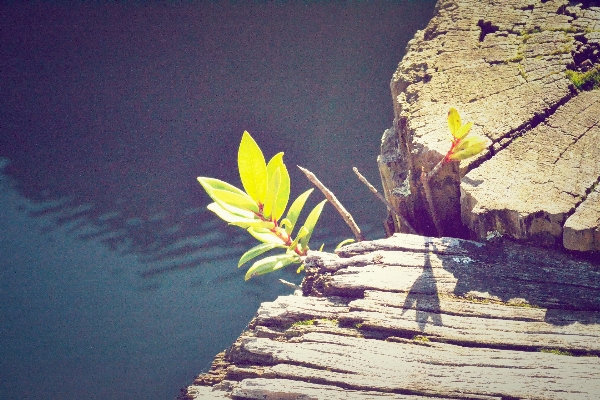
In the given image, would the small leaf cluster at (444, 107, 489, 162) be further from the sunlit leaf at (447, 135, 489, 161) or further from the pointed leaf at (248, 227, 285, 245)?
the pointed leaf at (248, 227, 285, 245)

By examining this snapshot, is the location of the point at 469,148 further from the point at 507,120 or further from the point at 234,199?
the point at 234,199

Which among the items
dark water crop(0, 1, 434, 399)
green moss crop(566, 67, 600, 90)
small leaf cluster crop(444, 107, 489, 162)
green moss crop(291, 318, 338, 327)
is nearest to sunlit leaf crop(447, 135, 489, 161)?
small leaf cluster crop(444, 107, 489, 162)

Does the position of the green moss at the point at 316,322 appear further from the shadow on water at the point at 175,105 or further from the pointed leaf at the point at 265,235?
the shadow on water at the point at 175,105

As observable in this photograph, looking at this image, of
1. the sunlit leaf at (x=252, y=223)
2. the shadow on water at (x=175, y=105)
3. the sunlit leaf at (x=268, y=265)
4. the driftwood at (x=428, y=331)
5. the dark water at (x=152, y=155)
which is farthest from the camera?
the shadow on water at (x=175, y=105)

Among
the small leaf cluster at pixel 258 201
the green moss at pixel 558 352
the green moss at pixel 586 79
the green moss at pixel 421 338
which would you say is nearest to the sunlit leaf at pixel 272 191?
the small leaf cluster at pixel 258 201

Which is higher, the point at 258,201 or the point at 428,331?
the point at 258,201

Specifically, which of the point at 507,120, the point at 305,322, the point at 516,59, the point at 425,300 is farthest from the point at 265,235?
the point at 516,59

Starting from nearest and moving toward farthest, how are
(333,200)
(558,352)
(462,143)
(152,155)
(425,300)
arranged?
(558,352), (425,300), (462,143), (333,200), (152,155)
